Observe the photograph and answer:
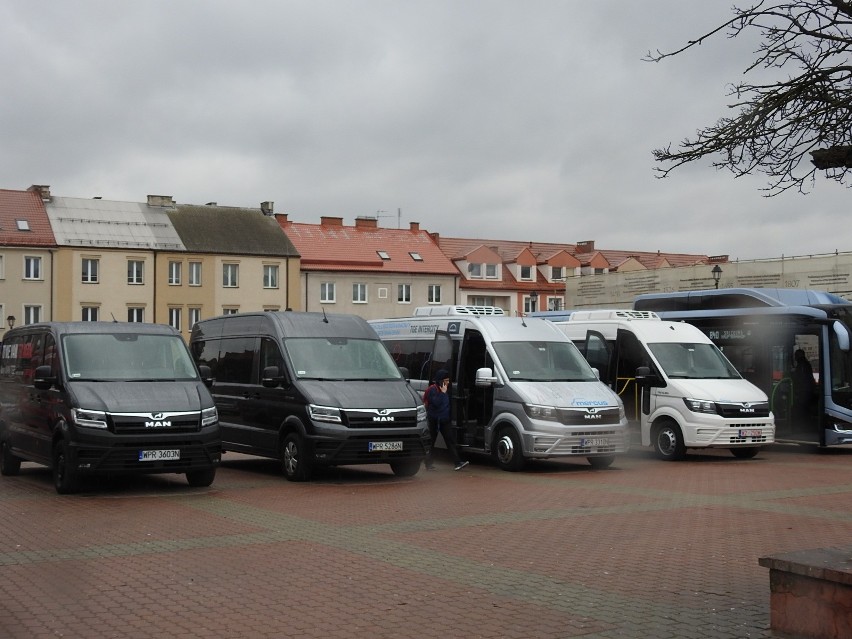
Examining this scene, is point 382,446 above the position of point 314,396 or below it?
below

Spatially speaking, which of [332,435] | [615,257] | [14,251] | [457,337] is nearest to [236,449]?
[332,435]

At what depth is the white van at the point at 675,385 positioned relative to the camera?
20641 mm

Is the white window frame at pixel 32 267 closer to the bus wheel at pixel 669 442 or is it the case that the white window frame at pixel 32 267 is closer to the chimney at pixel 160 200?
the chimney at pixel 160 200

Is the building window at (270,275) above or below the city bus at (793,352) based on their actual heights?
above

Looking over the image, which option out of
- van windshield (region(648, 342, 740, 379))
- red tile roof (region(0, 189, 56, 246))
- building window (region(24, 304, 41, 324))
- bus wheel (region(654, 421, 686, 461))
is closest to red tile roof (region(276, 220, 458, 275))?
red tile roof (region(0, 189, 56, 246))

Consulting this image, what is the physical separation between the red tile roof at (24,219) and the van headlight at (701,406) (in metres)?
53.4

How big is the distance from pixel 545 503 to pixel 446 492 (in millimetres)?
1753

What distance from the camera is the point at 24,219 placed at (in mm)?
67938

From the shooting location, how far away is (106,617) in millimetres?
7699

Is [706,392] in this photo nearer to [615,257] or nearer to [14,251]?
[14,251]

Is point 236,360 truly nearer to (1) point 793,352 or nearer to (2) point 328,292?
(1) point 793,352

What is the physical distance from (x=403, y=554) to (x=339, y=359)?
7516 millimetres

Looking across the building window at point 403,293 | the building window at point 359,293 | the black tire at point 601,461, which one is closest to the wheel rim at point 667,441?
the black tire at point 601,461

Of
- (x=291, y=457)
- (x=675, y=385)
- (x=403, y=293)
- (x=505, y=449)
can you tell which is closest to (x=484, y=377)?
(x=505, y=449)
